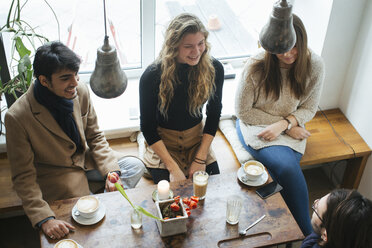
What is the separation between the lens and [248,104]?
2623 mm

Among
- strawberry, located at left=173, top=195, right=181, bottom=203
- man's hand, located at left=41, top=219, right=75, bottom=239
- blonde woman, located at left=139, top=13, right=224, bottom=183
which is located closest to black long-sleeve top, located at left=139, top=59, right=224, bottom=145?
blonde woman, located at left=139, top=13, right=224, bottom=183

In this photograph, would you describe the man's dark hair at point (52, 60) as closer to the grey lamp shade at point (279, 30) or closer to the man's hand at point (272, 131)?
the grey lamp shade at point (279, 30)

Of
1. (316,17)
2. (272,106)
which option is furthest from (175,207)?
(316,17)

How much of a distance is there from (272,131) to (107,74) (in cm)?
120

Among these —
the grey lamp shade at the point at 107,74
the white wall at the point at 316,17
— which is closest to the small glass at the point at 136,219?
the grey lamp shade at the point at 107,74

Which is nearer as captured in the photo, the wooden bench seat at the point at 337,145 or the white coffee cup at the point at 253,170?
the white coffee cup at the point at 253,170

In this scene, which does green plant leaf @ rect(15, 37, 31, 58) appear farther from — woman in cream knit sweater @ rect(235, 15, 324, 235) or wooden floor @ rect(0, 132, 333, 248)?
woman in cream knit sweater @ rect(235, 15, 324, 235)

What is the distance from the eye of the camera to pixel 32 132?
6.79ft

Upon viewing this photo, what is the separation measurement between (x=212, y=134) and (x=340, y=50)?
114 cm

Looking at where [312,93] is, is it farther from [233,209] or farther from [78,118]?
[78,118]

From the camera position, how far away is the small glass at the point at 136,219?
1.86 meters

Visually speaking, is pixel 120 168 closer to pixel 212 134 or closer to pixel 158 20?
pixel 212 134

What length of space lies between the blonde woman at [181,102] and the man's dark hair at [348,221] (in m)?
0.90

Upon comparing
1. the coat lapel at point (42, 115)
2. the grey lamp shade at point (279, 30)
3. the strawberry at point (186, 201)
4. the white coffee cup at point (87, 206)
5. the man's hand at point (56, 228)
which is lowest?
the man's hand at point (56, 228)
